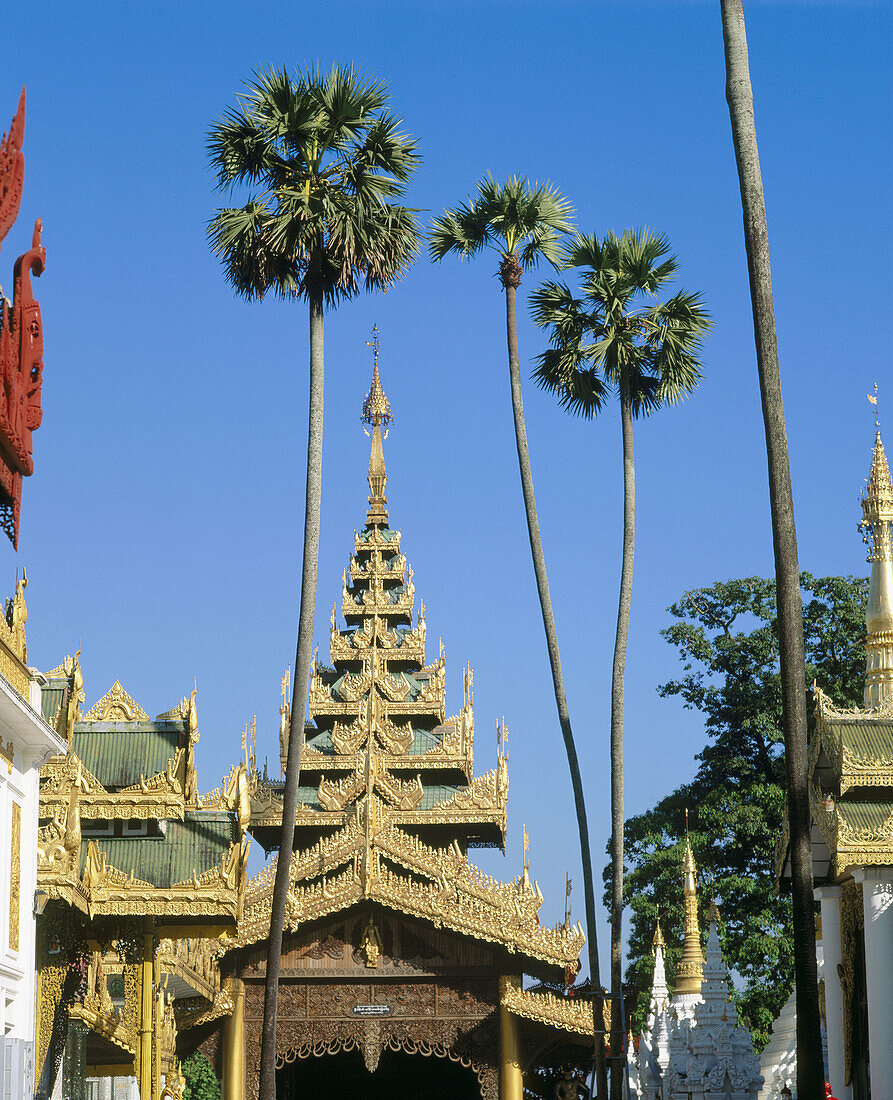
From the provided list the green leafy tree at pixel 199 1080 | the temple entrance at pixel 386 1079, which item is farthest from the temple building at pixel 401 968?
the temple entrance at pixel 386 1079

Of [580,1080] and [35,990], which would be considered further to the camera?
[580,1080]

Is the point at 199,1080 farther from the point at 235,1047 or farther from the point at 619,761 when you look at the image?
the point at 619,761

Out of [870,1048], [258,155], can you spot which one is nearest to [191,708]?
[258,155]

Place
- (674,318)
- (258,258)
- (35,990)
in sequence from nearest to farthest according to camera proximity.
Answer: (35,990) < (258,258) < (674,318)

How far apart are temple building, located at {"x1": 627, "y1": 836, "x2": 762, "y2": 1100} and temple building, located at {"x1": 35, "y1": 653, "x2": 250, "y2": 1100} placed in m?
8.68

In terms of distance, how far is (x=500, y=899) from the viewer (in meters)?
35.6

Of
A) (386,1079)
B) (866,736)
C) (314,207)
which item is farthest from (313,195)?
(386,1079)

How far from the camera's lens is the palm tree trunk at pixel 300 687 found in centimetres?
2439

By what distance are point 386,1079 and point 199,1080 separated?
5104mm

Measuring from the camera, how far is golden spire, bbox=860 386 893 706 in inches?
1305

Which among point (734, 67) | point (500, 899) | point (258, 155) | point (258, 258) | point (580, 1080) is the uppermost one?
point (258, 155)

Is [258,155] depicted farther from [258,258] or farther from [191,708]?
[191,708]

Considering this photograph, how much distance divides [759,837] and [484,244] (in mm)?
21378

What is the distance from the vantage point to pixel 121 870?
26031 millimetres
